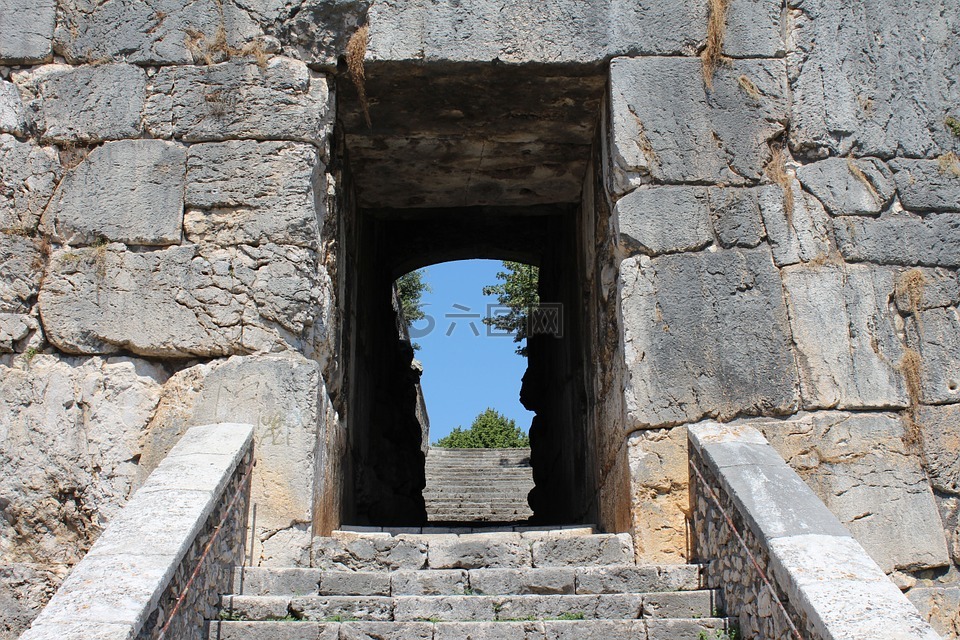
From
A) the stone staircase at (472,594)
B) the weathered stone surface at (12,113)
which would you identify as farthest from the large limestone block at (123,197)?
the stone staircase at (472,594)

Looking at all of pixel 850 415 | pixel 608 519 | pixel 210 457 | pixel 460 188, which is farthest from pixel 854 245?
pixel 210 457

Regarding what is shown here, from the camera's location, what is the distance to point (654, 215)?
17.2ft

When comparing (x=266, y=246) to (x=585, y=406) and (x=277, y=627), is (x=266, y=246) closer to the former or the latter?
(x=277, y=627)

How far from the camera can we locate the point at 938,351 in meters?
5.16

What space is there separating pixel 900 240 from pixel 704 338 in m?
1.27

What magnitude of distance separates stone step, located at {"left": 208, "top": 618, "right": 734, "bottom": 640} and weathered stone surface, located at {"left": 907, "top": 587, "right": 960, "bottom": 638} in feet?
4.42

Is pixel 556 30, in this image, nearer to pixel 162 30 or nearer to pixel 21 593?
pixel 162 30

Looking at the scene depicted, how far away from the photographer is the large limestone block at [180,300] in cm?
504

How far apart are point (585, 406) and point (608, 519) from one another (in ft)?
4.87

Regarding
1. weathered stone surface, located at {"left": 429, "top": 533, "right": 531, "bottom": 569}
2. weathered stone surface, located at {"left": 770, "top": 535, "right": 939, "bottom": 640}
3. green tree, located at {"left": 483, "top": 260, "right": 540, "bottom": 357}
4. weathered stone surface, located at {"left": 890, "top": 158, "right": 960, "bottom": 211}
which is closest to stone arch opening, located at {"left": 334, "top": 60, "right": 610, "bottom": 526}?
weathered stone surface, located at {"left": 429, "top": 533, "right": 531, "bottom": 569}

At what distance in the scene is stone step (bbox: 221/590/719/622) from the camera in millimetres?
4164

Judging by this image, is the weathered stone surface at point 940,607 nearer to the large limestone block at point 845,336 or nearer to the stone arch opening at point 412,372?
the large limestone block at point 845,336

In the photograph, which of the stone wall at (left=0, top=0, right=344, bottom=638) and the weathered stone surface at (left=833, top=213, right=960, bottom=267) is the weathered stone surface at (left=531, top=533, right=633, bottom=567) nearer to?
the stone wall at (left=0, top=0, right=344, bottom=638)

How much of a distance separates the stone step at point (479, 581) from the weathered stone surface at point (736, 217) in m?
1.78
